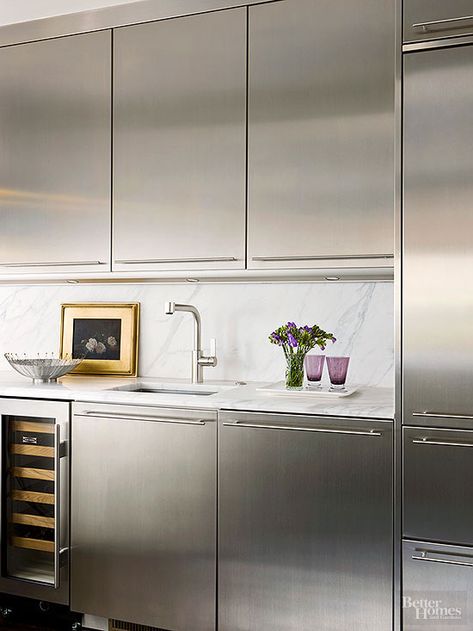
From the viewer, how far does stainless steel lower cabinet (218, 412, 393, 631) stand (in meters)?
2.08

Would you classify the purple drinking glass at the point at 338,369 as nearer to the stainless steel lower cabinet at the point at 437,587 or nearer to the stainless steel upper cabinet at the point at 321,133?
the stainless steel upper cabinet at the point at 321,133

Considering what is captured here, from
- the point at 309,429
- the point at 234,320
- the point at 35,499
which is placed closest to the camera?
the point at 309,429

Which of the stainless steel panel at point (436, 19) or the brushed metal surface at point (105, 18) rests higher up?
the brushed metal surface at point (105, 18)

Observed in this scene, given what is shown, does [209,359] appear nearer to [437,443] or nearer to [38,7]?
[437,443]

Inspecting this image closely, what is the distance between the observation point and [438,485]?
2.01 meters

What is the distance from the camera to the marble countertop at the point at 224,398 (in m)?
2.14

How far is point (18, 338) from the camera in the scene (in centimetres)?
337

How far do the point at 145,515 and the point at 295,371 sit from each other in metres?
0.76

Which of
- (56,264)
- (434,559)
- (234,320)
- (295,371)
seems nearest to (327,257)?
(295,371)

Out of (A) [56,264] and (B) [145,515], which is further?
(A) [56,264]

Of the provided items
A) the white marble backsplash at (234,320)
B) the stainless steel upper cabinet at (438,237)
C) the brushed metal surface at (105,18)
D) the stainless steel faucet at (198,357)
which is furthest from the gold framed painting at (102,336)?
the stainless steel upper cabinet at (438,237)

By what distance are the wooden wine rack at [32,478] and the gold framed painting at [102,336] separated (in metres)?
0.57

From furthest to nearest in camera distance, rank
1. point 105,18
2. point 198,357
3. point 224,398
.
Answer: point 198,357, point 105,18, point 224,398

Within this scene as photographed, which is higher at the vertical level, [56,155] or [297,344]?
[56,155]
